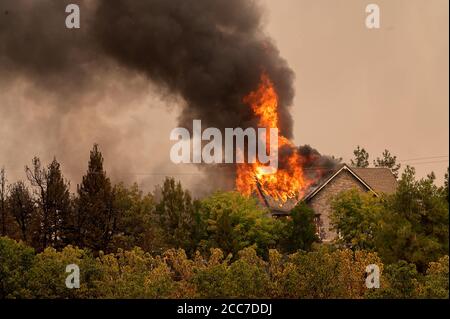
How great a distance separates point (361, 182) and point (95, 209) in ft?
71.9

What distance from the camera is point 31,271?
29062mm

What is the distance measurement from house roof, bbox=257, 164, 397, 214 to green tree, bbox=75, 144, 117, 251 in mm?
12286

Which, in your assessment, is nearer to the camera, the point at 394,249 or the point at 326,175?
the point at 394,249

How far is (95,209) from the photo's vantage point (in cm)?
4941

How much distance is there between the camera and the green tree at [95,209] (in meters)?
47.5

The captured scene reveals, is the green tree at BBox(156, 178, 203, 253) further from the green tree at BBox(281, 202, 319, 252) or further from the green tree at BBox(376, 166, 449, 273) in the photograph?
the green tree at BBox(376, 166, 449, 273)

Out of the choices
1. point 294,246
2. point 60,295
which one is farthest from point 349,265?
point 294,246

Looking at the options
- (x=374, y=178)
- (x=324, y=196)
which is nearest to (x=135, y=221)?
(x=324, y=196)

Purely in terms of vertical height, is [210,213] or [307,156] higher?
[307,156]

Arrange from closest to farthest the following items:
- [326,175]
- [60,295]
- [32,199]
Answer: [60,295]
[32,199]
[326,175]

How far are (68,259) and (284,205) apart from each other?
32.3 metres

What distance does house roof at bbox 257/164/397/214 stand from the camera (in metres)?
59.2

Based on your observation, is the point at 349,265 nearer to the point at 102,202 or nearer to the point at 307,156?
the point at 102,202

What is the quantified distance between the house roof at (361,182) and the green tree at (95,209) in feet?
40.3
